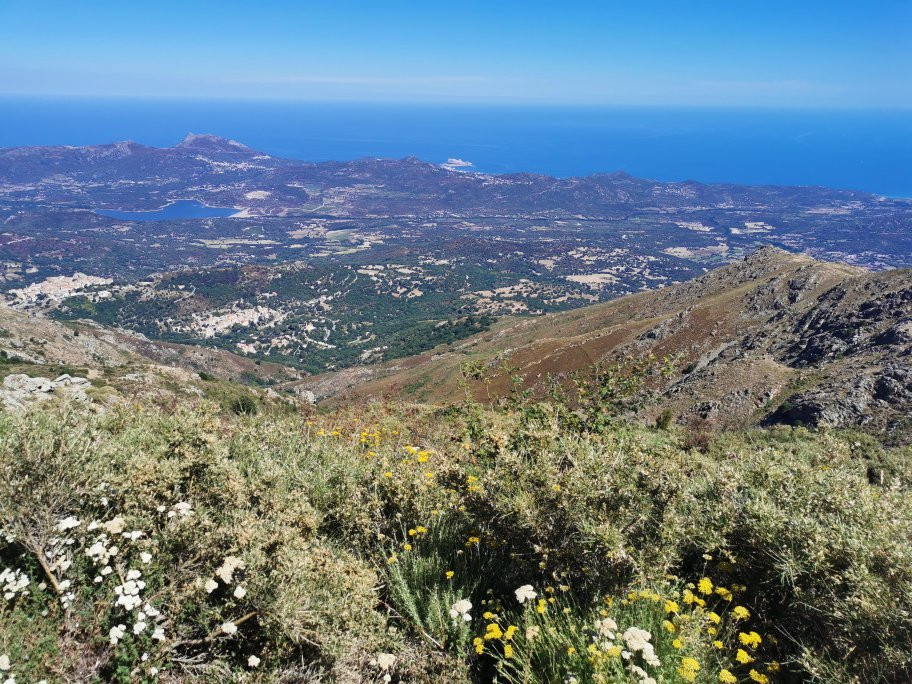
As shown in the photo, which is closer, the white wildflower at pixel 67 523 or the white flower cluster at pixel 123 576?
the white flower cluster at pixel 123 576

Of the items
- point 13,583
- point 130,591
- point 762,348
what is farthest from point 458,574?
point 762,348

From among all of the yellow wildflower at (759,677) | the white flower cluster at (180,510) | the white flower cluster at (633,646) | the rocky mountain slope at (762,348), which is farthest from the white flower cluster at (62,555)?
the rocky mountain slope at (762,348)

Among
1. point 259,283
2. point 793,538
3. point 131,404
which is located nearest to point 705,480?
point 793,538

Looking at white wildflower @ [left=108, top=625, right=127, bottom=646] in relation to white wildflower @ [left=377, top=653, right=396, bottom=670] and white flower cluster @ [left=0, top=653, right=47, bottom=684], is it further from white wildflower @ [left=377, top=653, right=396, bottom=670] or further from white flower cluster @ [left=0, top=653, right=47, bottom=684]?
white wildflower @ [left=377, top=653, right=396, bottom=670]

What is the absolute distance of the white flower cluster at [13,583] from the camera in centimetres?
348

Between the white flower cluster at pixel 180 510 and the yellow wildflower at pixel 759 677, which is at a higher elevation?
the white flower cluster at pixel 180 510

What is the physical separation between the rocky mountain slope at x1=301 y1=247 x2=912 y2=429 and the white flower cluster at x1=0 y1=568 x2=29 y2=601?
27.0 ft

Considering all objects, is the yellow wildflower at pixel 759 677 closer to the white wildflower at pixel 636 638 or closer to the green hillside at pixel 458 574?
the green hillside at pixel 458 574

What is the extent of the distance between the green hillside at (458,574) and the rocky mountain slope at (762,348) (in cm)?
639

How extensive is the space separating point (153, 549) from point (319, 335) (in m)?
155

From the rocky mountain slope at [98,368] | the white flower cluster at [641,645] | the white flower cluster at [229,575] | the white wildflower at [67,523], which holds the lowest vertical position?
the rocky mountain slope at [98,368]

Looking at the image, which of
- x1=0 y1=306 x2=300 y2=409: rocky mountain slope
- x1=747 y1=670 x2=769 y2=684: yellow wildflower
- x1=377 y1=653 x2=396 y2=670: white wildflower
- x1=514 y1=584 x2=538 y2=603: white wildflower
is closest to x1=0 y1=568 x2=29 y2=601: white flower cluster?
x1=0 y1=306 x2=300 y2=409: rocky mountain slope

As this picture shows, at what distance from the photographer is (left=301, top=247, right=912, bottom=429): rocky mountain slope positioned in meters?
28.1

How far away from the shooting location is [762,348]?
42.5 meters
